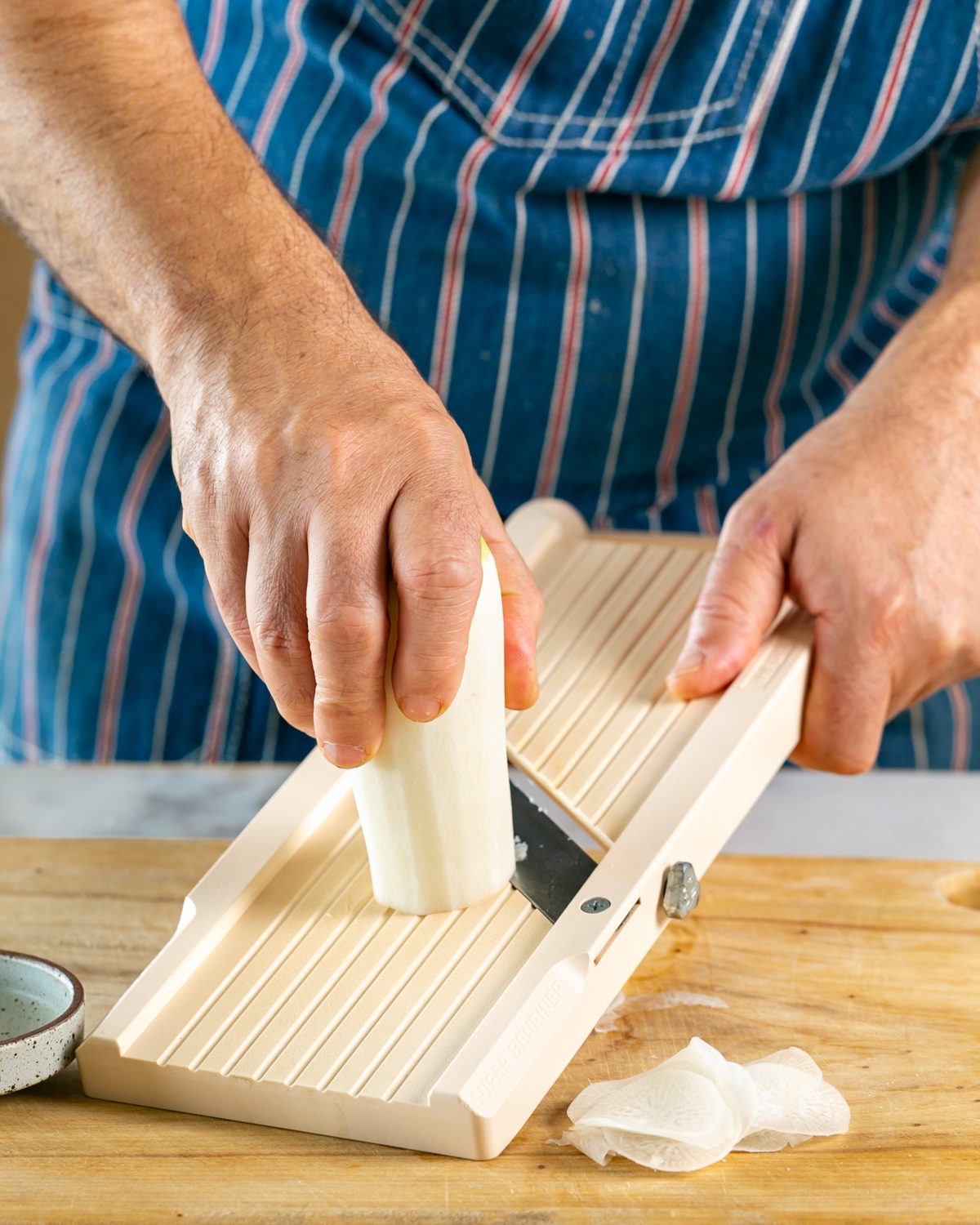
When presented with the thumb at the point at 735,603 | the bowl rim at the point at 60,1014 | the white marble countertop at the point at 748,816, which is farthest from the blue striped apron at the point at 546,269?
the bowl rim at the point at 60,1014

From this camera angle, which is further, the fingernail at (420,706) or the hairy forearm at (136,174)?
the hairy forearm at (136,174)

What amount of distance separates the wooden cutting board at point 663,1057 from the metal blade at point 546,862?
0.28 ft

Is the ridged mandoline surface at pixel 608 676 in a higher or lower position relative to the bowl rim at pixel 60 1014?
lower

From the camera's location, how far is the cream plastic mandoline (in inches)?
30.3

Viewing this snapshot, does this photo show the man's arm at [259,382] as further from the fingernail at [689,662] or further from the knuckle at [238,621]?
the fingernail at [689,662]

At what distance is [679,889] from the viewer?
0.88 metres

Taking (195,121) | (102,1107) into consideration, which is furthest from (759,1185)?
(195,121)

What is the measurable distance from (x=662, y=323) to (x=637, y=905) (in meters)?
0.65

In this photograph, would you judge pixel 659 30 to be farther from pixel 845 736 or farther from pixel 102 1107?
pixel 102 1107

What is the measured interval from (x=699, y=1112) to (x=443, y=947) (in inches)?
7.3

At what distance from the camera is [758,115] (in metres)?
1.24

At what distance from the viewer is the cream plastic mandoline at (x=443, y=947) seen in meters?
0.77

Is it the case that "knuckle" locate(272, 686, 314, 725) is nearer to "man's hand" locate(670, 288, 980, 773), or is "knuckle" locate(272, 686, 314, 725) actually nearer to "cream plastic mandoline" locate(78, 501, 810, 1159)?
"cream plastic mandoline" locate(78, 501, 810, 1159)

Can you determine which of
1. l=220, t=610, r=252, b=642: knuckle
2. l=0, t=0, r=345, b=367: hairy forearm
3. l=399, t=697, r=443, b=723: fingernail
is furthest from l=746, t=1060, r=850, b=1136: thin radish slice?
l=0, t=0, r=345, b=367: hairy forearm
